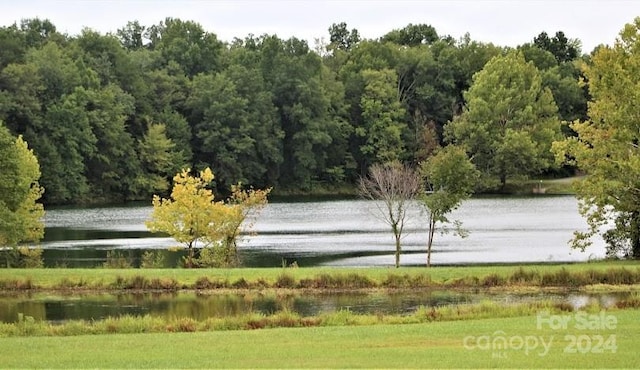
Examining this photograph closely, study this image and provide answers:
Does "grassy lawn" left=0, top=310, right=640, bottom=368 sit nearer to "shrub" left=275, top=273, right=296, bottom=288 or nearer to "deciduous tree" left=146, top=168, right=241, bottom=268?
"shrub" left=275, top=273, right=296, bottom=288

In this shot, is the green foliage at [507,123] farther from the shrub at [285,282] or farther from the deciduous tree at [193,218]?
the shrub at [285,282]

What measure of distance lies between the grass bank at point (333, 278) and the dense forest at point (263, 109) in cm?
6295

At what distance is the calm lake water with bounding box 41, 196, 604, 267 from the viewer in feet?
168

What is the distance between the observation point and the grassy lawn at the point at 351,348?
19.5 meters

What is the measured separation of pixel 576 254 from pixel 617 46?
11241mm

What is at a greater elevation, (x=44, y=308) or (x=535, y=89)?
(x=535, y=89)

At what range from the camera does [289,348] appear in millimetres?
21812

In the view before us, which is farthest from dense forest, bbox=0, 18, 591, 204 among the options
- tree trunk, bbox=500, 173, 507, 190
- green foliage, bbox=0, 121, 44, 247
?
green foliage, bbox=0, 121, 44, 247

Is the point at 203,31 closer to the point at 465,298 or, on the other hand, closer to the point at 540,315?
the point at 465,298

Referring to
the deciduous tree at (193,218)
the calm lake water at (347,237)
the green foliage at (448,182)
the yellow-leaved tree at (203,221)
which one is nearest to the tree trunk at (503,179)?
the calm lake water at (347,237)

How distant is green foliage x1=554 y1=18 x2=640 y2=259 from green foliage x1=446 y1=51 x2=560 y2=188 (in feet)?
212

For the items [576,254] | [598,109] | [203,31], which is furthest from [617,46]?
[203,31]

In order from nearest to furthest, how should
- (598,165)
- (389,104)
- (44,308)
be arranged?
(44,308) < (598,165) < (389,104)

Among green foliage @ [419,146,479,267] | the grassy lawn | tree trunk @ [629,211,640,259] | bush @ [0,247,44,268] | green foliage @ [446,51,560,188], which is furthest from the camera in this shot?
green foliage @ [446,51,560,188]
